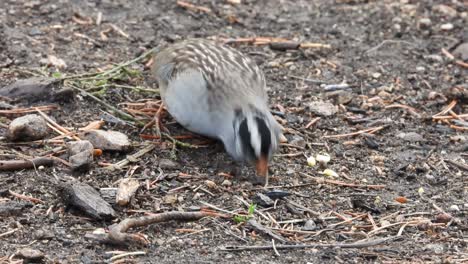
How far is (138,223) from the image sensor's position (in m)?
6.17

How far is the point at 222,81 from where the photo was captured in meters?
7.54

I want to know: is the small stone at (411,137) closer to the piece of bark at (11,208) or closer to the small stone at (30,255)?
the piece of bark at (11,208)

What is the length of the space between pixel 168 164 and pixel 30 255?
68.5 inches

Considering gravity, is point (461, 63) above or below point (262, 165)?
below

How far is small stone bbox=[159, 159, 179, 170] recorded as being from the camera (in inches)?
282

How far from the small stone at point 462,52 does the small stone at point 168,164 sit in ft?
12.3

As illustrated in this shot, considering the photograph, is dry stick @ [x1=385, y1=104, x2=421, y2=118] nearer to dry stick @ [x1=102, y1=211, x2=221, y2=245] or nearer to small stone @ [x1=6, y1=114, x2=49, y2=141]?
dry stick @ [x1=102, y1=211, x2=221, y2=245]

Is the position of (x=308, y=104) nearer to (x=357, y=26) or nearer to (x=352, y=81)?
(x=352, y=81)

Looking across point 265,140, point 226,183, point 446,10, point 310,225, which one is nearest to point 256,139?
point 265,140

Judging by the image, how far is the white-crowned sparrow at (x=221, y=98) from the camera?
6.94m

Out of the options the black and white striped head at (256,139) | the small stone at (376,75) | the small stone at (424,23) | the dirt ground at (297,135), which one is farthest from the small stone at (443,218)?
the small stone at (424,23)

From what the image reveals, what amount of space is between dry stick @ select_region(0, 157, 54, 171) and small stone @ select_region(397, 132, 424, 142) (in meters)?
3.05

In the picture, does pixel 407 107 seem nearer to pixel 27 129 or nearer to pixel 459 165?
pixel 459 165

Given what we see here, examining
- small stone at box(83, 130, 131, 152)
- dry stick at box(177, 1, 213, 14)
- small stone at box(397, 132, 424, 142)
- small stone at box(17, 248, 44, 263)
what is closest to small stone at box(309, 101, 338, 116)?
small stone at box(397, 132, 424, 142)
